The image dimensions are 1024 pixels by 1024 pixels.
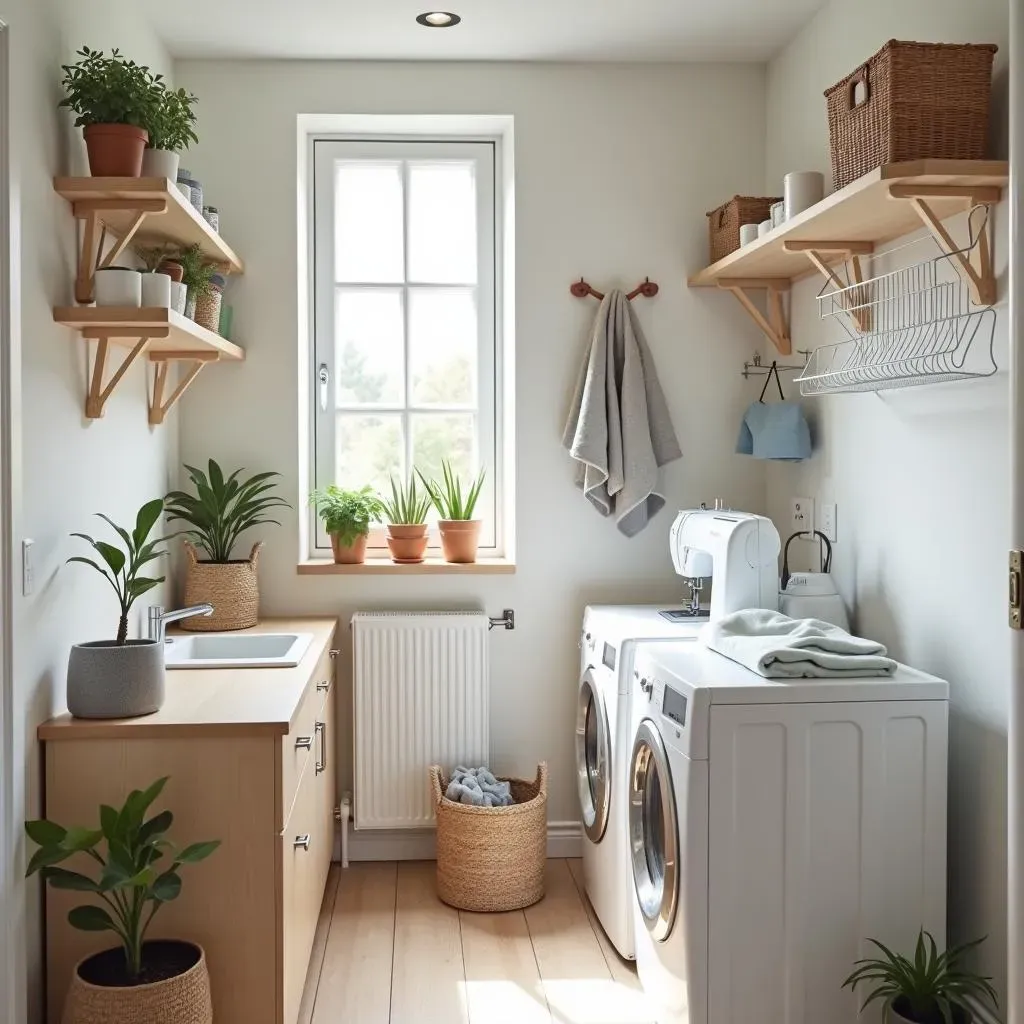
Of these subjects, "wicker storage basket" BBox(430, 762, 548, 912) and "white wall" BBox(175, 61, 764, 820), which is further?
"white wall" BBox(175, 61, 764, 820)

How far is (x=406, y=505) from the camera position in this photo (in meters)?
3.67

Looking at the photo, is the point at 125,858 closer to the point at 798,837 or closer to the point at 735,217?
the point at 798,837

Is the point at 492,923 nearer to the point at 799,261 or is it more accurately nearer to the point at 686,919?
the point at 686,919

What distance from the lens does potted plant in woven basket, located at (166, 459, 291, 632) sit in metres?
3.31

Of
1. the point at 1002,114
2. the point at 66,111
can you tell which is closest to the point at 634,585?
the point at 1002,114

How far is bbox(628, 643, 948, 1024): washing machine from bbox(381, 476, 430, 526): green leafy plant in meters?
1.55

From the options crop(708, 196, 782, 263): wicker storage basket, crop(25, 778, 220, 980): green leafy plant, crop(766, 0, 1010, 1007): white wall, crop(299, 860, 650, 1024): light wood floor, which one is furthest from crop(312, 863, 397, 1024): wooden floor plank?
crop(708, 196, 782, 263): wicker storage basket

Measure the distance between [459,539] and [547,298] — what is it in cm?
81

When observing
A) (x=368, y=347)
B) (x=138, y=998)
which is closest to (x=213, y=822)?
(x=138, y=998)

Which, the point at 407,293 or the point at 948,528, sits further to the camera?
the point at 407,293

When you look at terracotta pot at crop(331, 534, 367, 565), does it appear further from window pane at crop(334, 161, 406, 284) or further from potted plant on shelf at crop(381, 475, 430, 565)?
window pane at crop(334, 161, 406, 284)

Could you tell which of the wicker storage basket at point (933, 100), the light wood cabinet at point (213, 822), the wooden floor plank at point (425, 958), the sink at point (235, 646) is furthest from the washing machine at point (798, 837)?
the sink at point (235, 646)

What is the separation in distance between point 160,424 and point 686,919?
1.99 meters

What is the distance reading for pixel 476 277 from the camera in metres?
3.78
